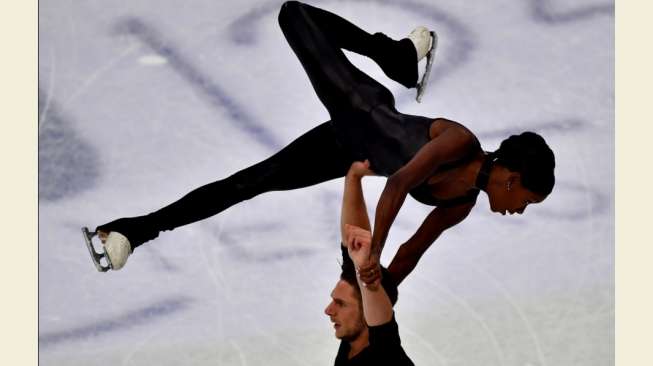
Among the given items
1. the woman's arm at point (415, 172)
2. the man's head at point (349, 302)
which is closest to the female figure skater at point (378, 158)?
the woman's arm at point (415, 172)

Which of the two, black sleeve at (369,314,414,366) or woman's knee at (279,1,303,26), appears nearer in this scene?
black sleeve at (369,314,414,366)

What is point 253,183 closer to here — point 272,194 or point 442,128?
point 272,194

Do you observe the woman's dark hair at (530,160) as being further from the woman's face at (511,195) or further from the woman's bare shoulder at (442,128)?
the woman's bare shoulder at (442,128)

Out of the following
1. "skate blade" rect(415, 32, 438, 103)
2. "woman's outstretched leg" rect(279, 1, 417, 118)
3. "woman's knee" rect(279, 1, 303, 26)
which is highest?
"woman's knee" rect(279, 1, 303, 26)

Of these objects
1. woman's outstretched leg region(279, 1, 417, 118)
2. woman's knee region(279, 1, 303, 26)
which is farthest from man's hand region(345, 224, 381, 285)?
woman's knee region(279, 1, 303, 26)

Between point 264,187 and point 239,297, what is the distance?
44 centimetres

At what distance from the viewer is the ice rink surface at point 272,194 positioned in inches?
148

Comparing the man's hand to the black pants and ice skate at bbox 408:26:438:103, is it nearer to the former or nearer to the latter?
the black pants

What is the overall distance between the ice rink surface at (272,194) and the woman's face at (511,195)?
1.41 ft

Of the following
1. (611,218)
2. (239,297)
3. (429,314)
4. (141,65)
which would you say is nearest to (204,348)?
(239,297)

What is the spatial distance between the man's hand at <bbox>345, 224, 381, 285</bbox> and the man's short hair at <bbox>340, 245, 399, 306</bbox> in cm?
8

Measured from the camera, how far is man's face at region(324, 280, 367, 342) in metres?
3.31

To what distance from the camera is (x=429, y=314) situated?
3734 millimetres

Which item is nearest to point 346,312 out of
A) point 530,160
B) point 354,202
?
point 354,202
